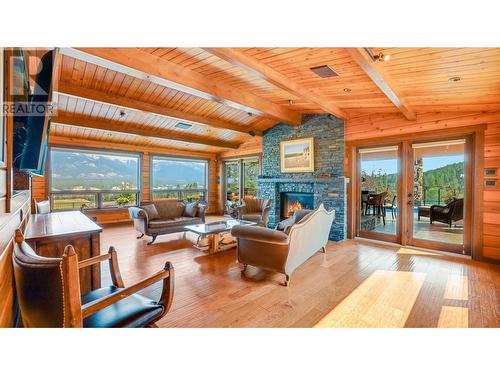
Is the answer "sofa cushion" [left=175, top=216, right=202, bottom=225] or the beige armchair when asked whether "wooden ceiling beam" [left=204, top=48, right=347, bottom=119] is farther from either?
"sofa cushion" [left=175, top=216, right=202, bottom=225]

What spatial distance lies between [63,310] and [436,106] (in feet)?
17.5

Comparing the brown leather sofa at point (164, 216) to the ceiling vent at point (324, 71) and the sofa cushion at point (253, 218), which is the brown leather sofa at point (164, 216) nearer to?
the sofa cushion at point (253, 218)

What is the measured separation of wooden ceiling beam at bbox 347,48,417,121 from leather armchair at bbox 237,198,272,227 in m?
3.51

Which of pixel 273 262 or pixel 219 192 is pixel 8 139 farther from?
pixel 219 192

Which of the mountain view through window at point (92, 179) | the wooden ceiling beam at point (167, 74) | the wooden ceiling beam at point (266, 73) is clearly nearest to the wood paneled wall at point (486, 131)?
the wooden ceiling beam at point (266, 73)

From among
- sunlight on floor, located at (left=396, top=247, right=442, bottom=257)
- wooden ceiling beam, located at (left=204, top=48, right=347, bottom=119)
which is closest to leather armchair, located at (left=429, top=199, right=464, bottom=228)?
sunlight on floor, located at (left=396, top=247, right=442, bottom=257)

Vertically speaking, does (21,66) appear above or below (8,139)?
above

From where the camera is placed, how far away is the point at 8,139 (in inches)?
57.6

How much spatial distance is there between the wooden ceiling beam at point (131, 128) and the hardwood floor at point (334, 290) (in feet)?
10.5

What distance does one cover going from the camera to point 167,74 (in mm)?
3109

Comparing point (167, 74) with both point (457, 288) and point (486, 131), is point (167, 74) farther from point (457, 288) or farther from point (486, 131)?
point (486, 131)

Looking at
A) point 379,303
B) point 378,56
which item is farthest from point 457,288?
point 378,56

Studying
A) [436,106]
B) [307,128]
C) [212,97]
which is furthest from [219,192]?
[436,106]

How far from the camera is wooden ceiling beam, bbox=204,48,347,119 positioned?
94.9 inches
